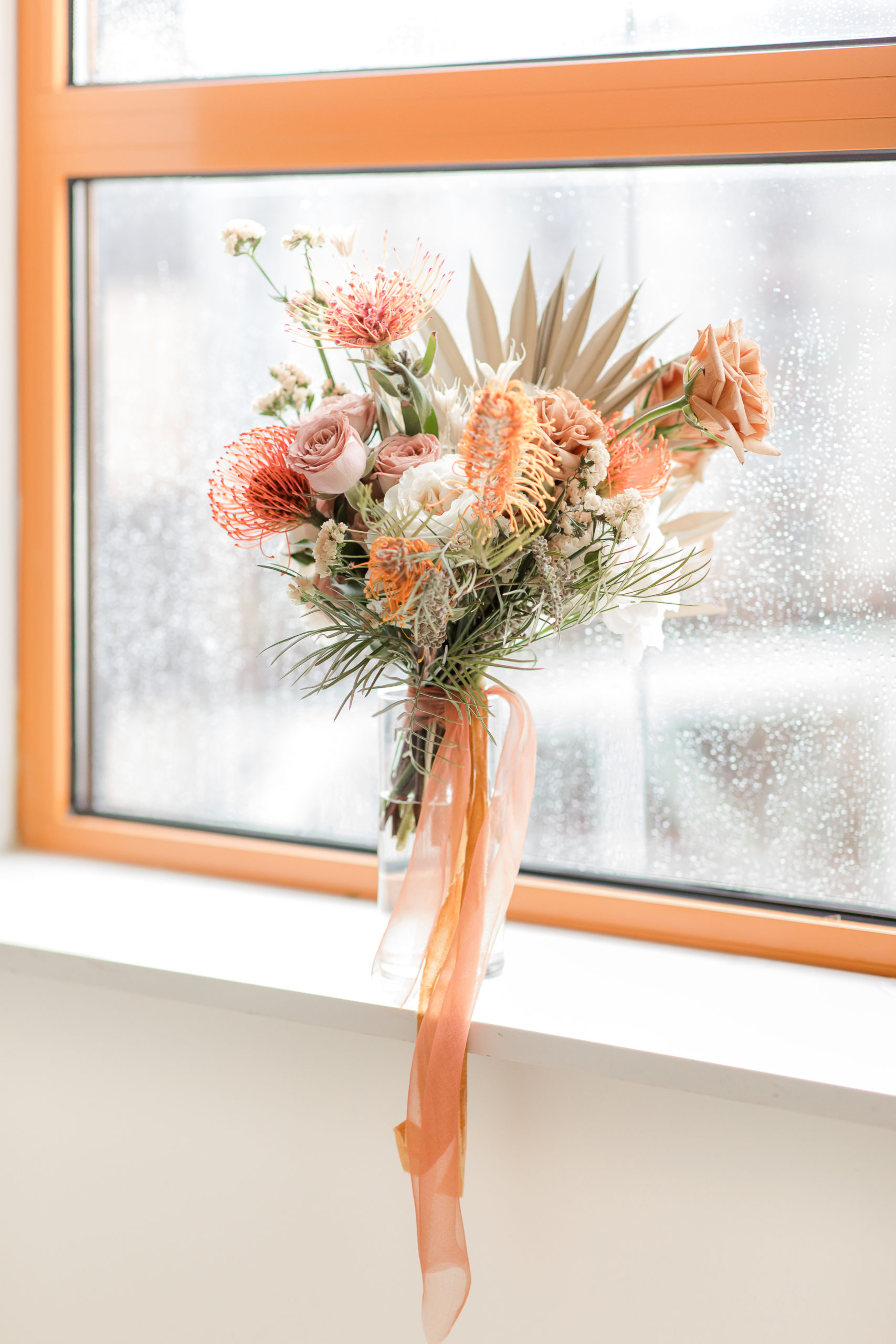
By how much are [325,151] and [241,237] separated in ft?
0.96

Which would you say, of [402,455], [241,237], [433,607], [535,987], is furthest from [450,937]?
[241,237]

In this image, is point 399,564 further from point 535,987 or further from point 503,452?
point 535,987

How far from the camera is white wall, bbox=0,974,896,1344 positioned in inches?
31.8

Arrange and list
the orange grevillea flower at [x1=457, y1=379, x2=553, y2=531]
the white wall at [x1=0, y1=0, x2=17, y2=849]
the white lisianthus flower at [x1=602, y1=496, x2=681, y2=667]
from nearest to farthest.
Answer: the orange grevillea flower at [x1=457, y1=379, x2=553, y2=531]
the white lisianthus flower at [x1=602, y1=496, x2=681, y2=667]
the white wall at [x1=0, y1=0, x2=17, y2=849]

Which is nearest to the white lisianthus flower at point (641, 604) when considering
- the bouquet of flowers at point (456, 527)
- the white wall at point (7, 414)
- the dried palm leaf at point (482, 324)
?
the bouquet of flowers at point (456, 527)

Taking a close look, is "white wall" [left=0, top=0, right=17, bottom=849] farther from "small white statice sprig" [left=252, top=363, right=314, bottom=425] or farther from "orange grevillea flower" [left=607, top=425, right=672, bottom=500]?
"orange grevillea flower" [left=607, top=425, right=672, bottom=500]

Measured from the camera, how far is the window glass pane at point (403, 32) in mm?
934

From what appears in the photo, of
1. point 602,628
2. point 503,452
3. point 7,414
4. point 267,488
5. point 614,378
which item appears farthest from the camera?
point 7,414

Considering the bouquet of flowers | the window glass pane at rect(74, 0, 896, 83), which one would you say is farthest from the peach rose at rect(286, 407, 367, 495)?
the window glass pane at rect(74, 0, 896, 83)

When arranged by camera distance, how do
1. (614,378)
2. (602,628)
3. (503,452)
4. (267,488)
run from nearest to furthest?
(503,452)
(267,488)
(614,378)
(602,628)

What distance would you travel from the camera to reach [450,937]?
81cm

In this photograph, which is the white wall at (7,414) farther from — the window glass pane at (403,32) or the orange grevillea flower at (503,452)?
the orange grevillea flower at (503,452)

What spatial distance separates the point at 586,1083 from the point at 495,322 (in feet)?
2.23

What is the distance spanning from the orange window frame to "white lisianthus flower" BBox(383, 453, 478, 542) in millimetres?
455
